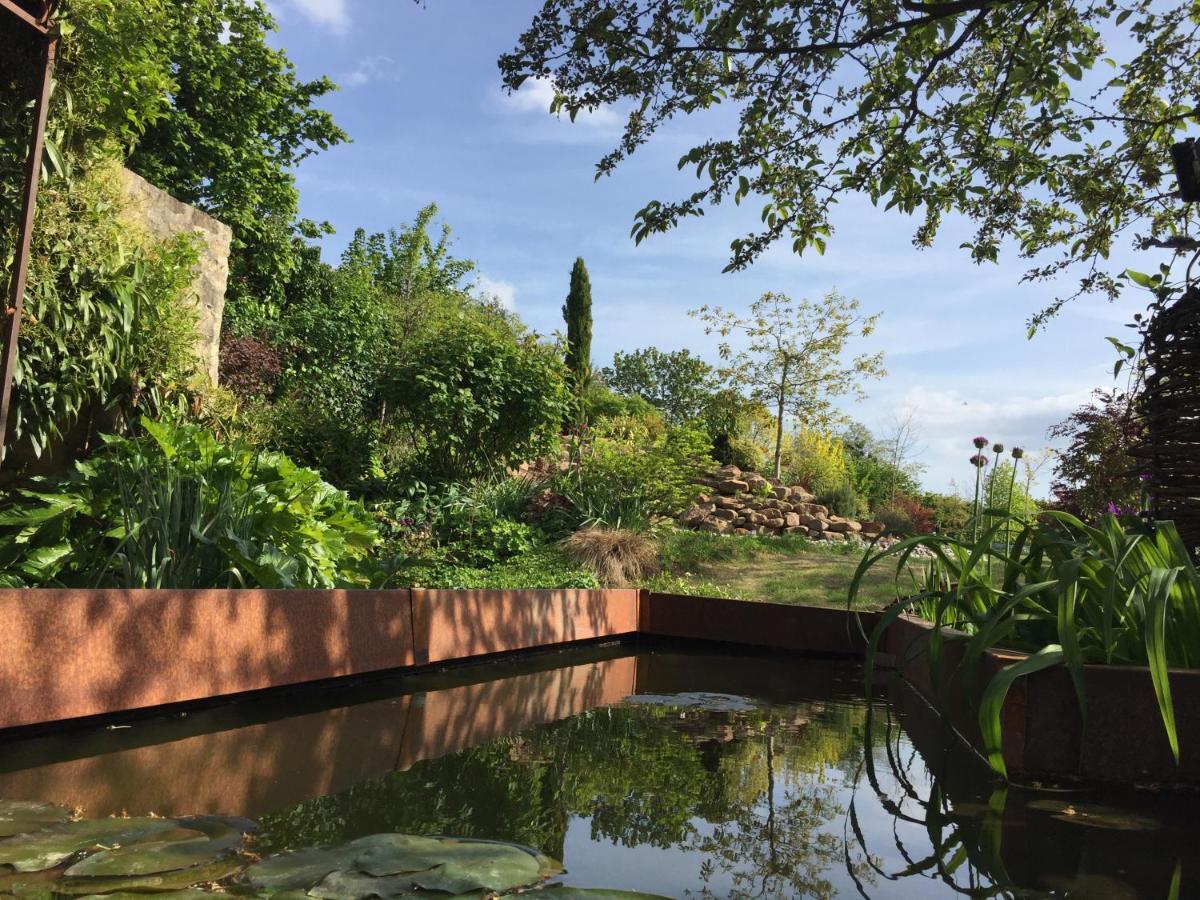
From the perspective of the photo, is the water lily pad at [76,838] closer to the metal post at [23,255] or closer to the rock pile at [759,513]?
the metal post at [23,255]

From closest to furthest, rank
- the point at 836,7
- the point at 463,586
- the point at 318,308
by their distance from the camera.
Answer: the point at 836,7 → the point at 463,586 → the point at 318,308

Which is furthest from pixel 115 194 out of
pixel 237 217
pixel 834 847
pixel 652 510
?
pixel 237 217

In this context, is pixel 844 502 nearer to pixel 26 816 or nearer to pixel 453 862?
pixel 453 862

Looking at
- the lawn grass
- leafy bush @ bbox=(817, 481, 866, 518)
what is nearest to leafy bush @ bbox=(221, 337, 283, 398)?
the lawn grass

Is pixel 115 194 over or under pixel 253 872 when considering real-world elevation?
over

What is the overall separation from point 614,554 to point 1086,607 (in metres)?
4.47

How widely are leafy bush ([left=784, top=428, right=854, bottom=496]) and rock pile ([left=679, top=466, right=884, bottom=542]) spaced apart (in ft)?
5.87

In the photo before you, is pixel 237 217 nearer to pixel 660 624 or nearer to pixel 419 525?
pixel 419 525

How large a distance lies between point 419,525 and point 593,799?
5.20 meters

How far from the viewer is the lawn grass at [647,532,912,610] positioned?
6202 mm

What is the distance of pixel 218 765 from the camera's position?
202 centimetres

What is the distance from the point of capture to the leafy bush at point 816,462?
1489 cm

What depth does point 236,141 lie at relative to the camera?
604 inches

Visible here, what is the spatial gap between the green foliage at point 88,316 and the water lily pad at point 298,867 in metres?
3.08
